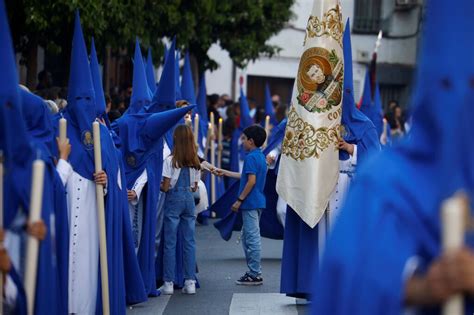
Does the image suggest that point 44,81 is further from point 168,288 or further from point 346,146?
point 346,146

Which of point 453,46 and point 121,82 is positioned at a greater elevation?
point 453,46

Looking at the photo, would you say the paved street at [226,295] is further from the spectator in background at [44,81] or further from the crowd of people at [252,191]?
the spectator in background at [44,81]

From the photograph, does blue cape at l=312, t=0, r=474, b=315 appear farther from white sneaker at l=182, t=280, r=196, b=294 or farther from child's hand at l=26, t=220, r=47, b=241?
white sneaker at l=182, t=280, r=196, b=294

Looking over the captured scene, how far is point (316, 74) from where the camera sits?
10.8 meters

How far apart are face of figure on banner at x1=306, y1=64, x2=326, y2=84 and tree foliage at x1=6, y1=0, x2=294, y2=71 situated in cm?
664

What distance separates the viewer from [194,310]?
36.3 ft

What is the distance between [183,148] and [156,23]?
9355 millimetres

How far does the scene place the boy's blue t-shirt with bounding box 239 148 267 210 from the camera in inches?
508

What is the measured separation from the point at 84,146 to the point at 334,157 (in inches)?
97.2

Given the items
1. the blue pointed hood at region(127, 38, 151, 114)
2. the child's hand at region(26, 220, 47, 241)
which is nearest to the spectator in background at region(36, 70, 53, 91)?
the blue pointed hood at region(127, 38, 151, 114)

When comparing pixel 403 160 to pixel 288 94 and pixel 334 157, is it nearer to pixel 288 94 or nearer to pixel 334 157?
pixel 334 157

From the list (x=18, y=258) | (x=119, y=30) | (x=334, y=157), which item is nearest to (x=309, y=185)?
(x=334, y=157)

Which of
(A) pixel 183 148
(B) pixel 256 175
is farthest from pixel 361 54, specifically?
(A) pixel 183 148

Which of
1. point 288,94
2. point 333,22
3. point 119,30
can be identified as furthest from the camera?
point 288,94
